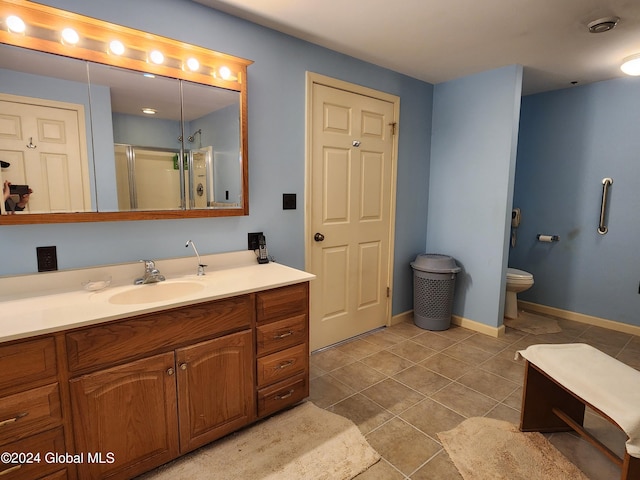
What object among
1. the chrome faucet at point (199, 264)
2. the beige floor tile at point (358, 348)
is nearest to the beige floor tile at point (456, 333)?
the beige floor tile at point (358, 348)

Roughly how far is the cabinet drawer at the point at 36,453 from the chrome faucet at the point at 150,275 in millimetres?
720

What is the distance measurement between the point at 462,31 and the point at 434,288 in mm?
2052

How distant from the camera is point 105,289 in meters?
1.72

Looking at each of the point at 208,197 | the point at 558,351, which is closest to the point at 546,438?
the point at 558,351

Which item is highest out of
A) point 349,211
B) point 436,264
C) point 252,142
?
point 252,142

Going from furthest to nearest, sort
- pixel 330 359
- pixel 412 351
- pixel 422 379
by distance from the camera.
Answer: pixel 412 351 → pixel 330 359 → pixel 422 379

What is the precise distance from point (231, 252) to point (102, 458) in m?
1.20

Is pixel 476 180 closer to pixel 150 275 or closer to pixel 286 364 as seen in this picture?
pixel 286 364

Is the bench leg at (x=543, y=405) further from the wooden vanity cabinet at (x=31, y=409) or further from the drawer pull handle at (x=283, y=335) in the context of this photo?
the wooden vanity cabinet at (x=31, y=409)

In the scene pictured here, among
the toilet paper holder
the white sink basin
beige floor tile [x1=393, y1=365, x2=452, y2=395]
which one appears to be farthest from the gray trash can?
the white sink basin

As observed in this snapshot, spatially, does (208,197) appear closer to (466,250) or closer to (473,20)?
(473,20)

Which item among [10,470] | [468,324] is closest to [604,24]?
[468,324]

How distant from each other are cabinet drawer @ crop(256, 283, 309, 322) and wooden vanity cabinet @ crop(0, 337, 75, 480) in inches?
34.4

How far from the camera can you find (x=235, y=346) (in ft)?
5.74
